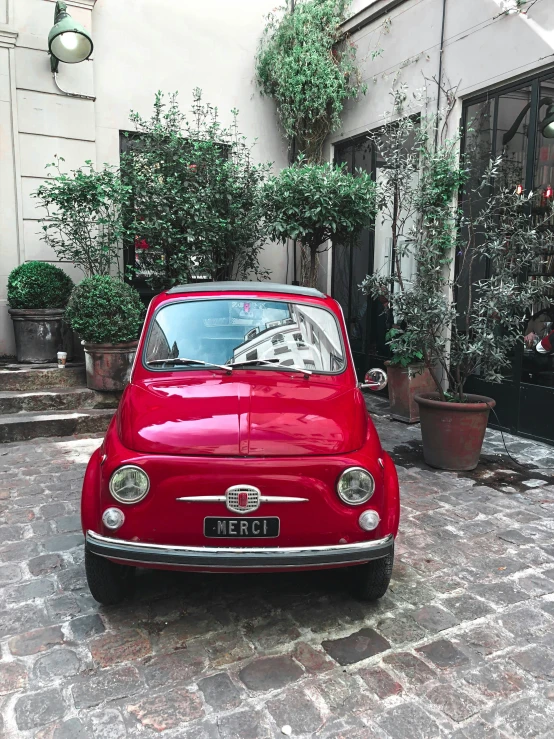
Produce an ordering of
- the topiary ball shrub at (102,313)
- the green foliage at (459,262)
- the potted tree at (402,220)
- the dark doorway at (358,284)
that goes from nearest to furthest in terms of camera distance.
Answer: the green foliage at (459,262) < the potted tree at (402,220) < the topiary ball shrub at (102,313) < the dark doorway at (358,284)

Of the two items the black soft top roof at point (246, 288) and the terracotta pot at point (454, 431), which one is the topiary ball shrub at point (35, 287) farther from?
the terracotta pot at point (454, 431)

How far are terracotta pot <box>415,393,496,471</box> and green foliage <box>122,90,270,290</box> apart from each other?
3973 millimetres

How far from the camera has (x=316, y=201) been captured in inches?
293

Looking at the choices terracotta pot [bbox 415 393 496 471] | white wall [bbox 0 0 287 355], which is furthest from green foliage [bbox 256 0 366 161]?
terracotta pot [bbox 415 393 496 471]

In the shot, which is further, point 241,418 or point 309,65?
point 309,65

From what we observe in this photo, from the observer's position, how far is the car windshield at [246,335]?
362 cm

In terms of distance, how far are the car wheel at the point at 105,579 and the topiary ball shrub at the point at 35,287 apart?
539cm

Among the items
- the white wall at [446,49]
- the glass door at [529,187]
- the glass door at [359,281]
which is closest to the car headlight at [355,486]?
the glass door at [529,187]

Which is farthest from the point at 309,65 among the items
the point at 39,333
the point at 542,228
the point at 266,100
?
the point at 39,333

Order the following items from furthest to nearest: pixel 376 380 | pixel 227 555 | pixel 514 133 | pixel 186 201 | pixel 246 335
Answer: pixel 186 201 < pixel 514 133 < pixel 376 380 < pixel 246 335 < pixel 227 555

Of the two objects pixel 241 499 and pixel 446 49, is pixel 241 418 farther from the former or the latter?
pixel 446 49

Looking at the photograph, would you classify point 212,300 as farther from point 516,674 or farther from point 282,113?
point 282,113

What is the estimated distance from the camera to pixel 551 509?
15.4 ft

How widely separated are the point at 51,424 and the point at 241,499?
4.68 m
